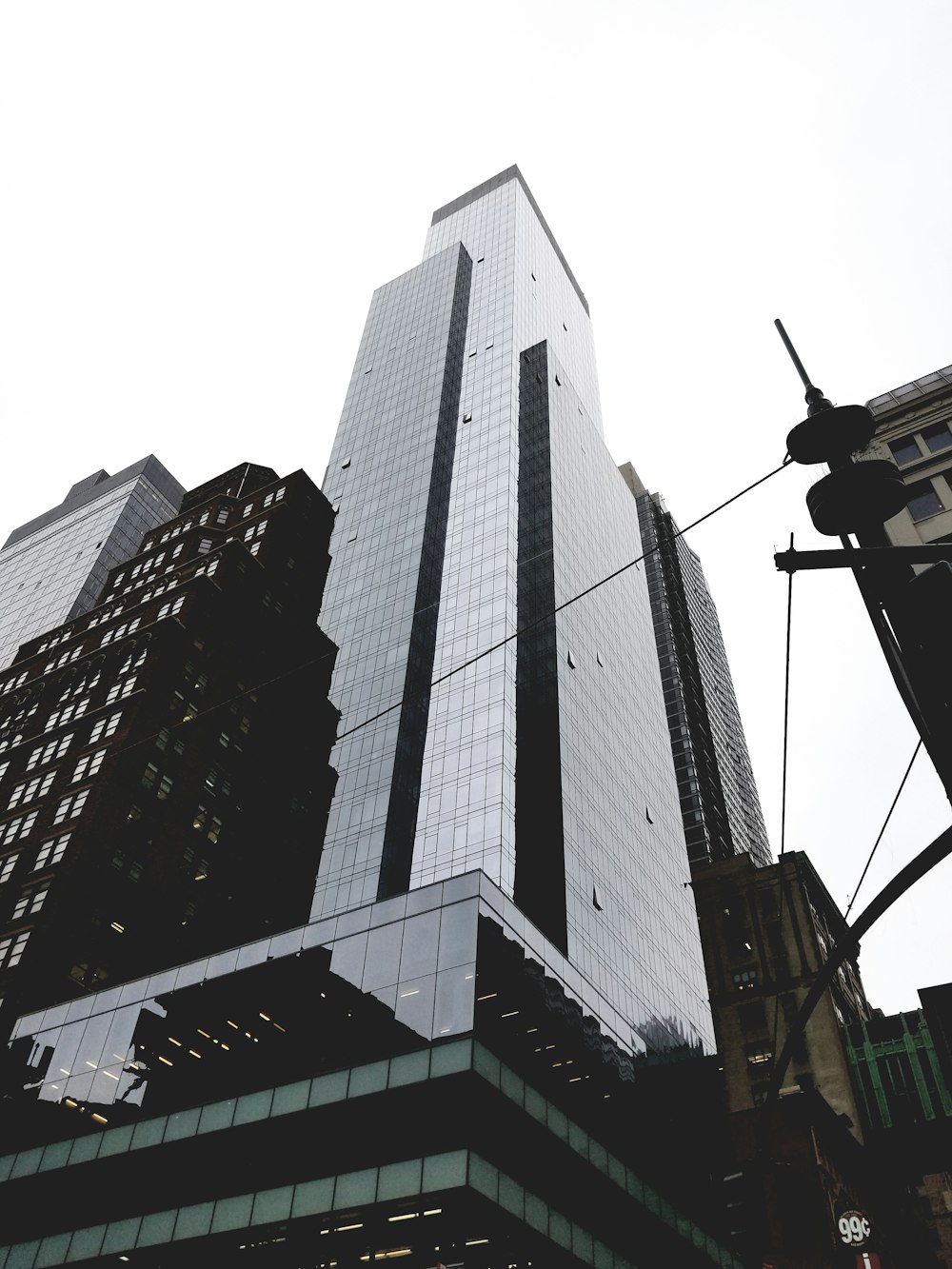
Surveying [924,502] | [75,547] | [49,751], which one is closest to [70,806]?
[49,751]

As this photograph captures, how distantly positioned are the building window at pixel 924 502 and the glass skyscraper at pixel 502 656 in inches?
1792

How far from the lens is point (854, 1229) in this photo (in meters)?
33.6

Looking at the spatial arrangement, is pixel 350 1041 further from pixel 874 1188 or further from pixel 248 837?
pixel 874 1188

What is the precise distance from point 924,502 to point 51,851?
6078cm

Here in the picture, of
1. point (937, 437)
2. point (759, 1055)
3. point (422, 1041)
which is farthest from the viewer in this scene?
point (759, 1055)

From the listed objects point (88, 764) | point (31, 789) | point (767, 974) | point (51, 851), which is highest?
point (88, 764)

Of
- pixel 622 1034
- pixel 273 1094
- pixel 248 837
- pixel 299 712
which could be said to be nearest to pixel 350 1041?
pixel 273 1094

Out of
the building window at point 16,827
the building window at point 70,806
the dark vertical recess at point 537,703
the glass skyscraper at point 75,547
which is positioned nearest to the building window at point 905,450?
the dark vertical recess at point 537,703

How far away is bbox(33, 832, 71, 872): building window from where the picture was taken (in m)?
67.1

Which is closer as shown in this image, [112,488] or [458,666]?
[458,666]

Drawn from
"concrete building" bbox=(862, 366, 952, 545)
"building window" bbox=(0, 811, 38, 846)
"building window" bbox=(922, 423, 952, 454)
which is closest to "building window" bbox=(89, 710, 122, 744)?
"building window" bbox=(0, 811, 38, 846)

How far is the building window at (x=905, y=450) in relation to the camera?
1554 inches

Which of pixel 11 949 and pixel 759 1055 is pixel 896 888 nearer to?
pixel 11 949

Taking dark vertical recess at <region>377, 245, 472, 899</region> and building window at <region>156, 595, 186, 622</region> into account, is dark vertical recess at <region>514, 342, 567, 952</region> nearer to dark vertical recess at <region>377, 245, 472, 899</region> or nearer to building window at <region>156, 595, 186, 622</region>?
dark vertical recess at <region>377, 245, 472, 899</region>
